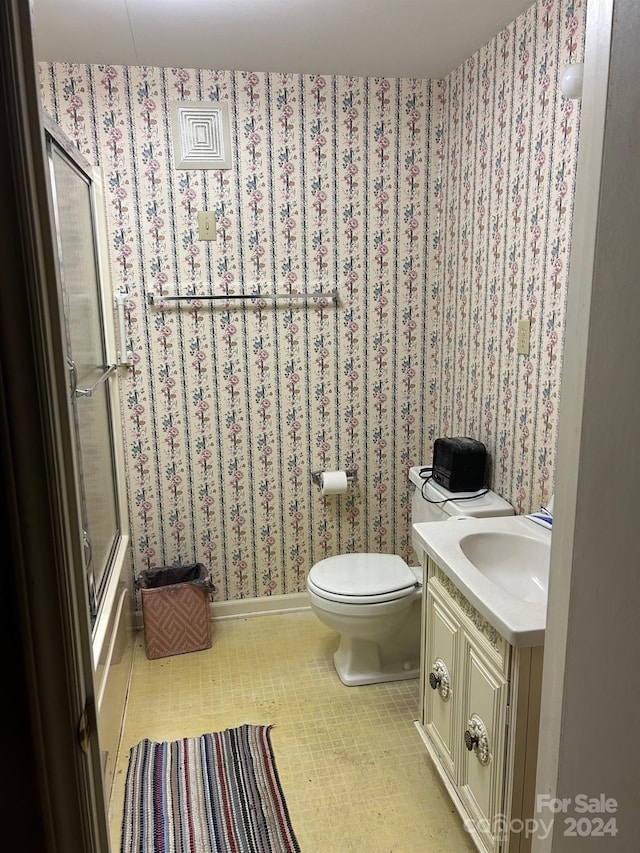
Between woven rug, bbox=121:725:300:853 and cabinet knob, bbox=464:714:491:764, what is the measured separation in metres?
0.58

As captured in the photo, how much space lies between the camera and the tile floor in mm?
1834

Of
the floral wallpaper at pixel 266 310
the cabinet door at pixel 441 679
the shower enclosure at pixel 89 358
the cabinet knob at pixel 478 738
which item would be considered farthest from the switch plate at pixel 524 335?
the shower enclosure at pixel 89 358

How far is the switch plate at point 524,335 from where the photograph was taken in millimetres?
2156

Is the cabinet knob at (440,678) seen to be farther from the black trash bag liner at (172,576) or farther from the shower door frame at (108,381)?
the black trash bag liner at (172,576)

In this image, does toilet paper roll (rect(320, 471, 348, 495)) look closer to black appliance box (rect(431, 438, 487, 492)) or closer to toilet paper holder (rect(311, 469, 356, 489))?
toilet paper holder (rect(311, 469, 356, 489))

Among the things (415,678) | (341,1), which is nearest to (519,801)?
(415,678)

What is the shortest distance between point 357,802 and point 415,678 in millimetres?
679

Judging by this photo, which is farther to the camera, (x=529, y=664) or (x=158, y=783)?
(x=158, y=783)

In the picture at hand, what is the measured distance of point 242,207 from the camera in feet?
8.76

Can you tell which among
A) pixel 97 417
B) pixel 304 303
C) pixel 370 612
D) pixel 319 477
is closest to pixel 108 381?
pixel 97 417

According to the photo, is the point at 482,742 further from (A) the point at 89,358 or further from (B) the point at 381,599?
(A) the point at 89,358

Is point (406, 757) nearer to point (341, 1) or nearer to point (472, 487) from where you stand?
point (472, 487)

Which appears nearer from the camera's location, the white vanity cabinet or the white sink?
the white vanity cabinet

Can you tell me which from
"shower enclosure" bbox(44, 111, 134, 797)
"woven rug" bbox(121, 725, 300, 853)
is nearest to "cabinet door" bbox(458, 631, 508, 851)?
"woven rug" bbox(121, 725, 300, 853)
